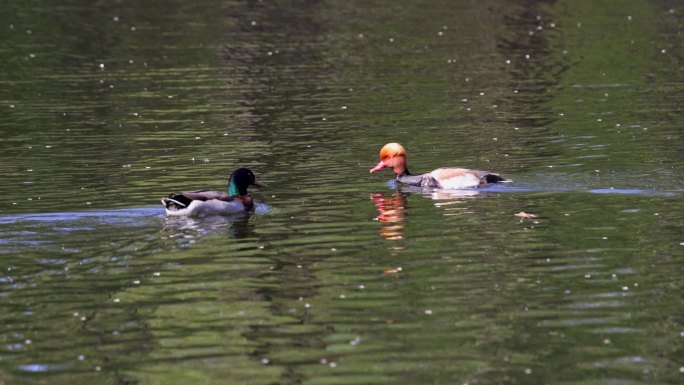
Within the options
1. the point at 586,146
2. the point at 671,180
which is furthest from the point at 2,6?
the point at 671,180

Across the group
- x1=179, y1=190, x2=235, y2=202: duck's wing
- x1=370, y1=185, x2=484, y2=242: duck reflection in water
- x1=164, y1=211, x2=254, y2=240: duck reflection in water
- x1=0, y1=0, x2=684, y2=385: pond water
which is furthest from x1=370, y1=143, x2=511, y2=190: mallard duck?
x1=179, y1=190, x2=235, y2=202: duck's wing

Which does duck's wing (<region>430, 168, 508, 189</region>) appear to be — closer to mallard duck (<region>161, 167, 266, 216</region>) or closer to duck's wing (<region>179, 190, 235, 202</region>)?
mallard duck (<region>161, 167, 266, 216</region>)

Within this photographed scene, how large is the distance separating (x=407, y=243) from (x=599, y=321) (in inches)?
162

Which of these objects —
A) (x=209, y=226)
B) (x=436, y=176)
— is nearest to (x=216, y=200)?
(x=209, y=226)

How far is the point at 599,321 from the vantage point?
1330 cm

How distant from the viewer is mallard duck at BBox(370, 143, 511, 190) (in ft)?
67.8

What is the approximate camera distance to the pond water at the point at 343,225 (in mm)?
12508

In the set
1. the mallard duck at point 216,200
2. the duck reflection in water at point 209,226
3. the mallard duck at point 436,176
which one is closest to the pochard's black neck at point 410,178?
the mallard duck at point 436,176

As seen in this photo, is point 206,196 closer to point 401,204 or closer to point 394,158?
point 401,204

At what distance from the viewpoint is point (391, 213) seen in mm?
19281

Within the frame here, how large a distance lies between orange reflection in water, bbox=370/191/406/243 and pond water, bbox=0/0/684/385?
0.24 feet

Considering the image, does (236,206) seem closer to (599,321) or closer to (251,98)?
(599,321)

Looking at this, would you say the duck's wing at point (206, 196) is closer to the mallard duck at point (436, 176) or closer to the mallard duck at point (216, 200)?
the mallard duck at point (216, 200)

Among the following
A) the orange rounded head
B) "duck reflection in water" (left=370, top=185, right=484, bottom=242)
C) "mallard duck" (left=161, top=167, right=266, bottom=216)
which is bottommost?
"duck reflection in water" (left=370, top=185, right=484, bottom=242)
